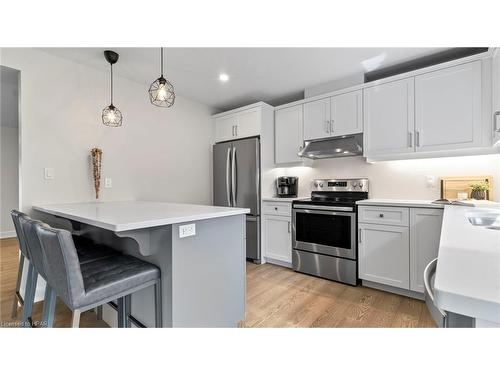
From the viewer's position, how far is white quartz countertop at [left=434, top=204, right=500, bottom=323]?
0.40 m

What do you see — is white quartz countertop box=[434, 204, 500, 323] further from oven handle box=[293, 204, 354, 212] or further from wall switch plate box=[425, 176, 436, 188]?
wall switch plate box=[425, 176, 436, 188]

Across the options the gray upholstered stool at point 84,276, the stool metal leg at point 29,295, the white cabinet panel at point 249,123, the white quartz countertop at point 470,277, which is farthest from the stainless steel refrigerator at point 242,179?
the white quartz countertop at point 470,277

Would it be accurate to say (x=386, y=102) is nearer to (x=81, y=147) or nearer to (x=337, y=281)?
(x=337, y=281)

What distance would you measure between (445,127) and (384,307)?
1.77 meters

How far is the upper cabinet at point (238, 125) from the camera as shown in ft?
10.8

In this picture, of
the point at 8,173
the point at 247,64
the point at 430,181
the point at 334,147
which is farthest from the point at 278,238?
the point at 8,173

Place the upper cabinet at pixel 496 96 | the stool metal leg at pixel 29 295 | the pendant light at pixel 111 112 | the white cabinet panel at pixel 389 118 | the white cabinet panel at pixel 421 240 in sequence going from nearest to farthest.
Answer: the stool metal leg at pixel 29 295
the upper cabinet at pixel 496 96
the white cabinet panel at pixel 421 240
the pendant light at pixel 111 112
the white cabinet panel at pixel 389 118

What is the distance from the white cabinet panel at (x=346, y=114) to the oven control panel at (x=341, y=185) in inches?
24.5

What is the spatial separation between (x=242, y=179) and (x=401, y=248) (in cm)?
205

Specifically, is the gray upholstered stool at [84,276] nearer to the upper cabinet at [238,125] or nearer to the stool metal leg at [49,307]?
the stool metal leg at [49,307]

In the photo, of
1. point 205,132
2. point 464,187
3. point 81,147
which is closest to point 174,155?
point 205,132

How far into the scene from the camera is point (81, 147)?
8.07 ft

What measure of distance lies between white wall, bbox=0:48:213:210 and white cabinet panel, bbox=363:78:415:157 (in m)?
2.39

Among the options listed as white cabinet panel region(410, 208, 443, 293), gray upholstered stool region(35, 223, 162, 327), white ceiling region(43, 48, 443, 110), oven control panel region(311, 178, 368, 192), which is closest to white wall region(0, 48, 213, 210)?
white ceiling region(43, 48, 443, 110)
